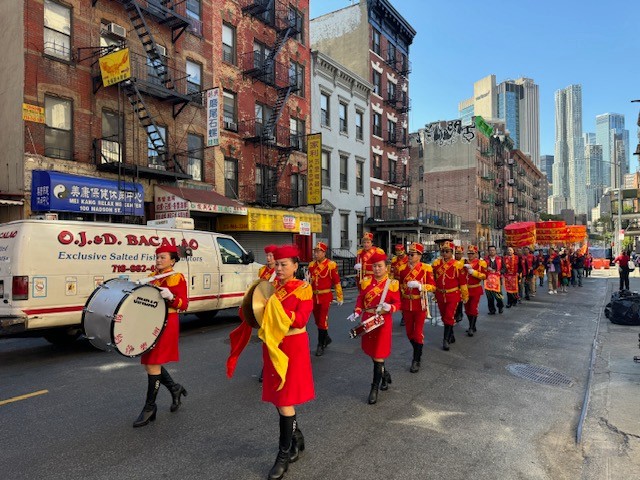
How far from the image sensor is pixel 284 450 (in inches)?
146

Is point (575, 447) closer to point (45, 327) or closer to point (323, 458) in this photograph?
point (323, 458)

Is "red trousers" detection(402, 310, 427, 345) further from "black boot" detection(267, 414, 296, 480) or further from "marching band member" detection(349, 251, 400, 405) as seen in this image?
"black boot" detection(267, 414, 296, 480)

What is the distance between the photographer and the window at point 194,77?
20.0m

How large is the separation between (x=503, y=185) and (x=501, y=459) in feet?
226

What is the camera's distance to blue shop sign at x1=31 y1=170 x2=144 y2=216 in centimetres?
1404

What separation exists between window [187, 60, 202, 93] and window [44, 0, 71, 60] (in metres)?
5.16

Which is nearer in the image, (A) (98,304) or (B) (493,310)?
(A) (98,304)

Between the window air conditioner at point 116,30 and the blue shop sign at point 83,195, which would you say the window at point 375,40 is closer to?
the window air conditioner at point 116,30

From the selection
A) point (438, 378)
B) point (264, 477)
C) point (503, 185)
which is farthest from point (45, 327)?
point (503, 185)

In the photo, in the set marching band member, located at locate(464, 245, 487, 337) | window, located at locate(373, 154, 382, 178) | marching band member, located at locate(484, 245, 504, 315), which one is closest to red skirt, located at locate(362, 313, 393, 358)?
marching band member, located at locate(464, 245, 487, 337)

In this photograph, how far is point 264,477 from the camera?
12.2 feet

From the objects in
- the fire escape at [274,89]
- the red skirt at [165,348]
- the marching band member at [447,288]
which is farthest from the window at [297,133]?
the red skirt at [165,348]

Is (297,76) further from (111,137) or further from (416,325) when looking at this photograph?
(416,325)

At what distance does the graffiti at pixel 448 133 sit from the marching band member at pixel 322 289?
175 ft
